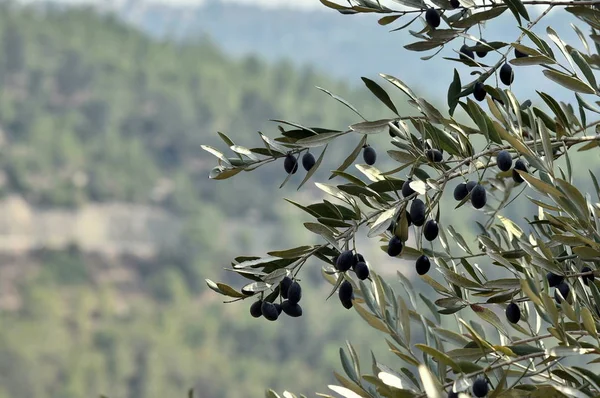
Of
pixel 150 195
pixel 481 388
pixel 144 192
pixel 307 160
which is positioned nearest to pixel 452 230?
pixel 307 160

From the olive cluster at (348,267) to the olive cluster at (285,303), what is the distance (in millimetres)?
57

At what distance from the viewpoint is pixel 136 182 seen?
6406cm

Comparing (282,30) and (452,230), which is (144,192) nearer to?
(452,230)

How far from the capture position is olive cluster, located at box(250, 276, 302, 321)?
1.32 meters

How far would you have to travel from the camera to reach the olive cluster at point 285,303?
132 centimetres

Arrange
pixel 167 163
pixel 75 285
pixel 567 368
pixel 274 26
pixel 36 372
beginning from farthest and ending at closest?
pixel 274 26, pixel 167 163, pixel 75 285, pixel 36 372, pixel 567 368

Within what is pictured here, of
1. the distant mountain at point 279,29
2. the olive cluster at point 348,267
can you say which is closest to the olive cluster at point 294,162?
the olive cluster at point 348,267

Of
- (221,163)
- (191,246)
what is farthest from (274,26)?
(221,163)

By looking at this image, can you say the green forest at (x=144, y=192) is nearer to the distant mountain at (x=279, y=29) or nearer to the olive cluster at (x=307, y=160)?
the olive cluster at (x=307, y=160)

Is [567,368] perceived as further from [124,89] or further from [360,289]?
[124,89]

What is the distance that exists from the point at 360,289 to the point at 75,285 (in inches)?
2224

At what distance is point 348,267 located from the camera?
1276mm

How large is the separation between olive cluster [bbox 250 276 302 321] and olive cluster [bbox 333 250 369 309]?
0.19 feet

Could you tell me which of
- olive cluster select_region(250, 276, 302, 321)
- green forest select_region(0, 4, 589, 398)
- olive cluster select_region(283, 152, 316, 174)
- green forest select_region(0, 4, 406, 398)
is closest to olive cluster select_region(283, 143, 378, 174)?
olive cluster select_region(283, 152, 316, 174)
